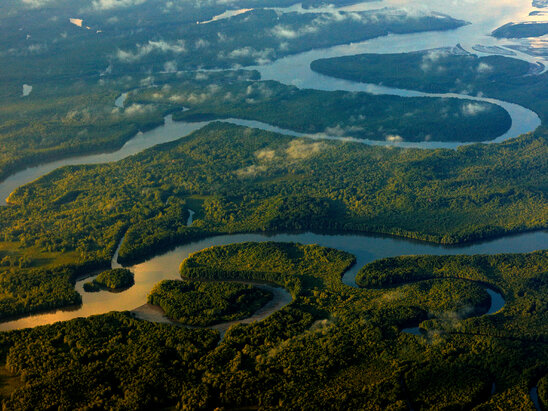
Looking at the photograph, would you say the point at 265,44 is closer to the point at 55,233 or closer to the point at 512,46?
the point at 512,46

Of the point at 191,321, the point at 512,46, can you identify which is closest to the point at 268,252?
the point at 191,321

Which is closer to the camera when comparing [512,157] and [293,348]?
[293,348]

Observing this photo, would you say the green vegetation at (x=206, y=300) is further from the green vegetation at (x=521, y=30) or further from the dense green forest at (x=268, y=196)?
the green vegetation at (x=521, y=30)

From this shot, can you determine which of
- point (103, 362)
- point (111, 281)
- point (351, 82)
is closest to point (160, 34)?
point (351, 82)

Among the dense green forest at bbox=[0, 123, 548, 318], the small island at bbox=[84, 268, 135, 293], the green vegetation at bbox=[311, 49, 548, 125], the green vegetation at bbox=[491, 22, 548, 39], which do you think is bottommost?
the small island at bbox=[84, 268, 135, 293]

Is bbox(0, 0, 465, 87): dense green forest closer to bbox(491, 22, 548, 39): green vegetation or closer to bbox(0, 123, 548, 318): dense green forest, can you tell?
bbox(491, 22, 548, 39): green vegetation

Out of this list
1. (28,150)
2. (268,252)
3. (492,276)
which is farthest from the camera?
(28,150)

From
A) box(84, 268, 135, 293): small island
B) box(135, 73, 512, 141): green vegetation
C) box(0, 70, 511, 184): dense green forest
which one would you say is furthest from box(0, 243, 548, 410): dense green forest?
box(0, 70, 511, 184): dense green forest
